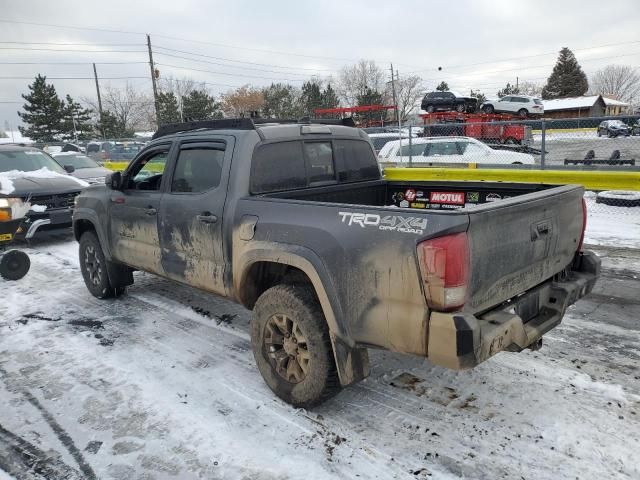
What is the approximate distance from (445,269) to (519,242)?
670 mm

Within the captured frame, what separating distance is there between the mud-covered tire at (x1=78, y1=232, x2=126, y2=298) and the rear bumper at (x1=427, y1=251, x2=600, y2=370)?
424 cm

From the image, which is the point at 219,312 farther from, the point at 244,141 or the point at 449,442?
the point at 449,442

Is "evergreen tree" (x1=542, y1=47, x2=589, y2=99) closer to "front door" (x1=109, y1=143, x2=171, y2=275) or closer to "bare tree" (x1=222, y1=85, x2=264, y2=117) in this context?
"bare tree" (x1=222, y1=85, x2=264, y2=117)

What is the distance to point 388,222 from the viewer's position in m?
2.67

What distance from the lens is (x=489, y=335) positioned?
8.40 feet

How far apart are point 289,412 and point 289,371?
0.27m

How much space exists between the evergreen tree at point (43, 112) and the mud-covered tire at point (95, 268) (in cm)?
5159

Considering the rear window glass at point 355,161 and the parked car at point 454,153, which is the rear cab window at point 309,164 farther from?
the parked car at point 454,153

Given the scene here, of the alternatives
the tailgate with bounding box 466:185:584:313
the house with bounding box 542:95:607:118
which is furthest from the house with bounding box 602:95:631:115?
the tailgate with bounding box 466:185:584:313

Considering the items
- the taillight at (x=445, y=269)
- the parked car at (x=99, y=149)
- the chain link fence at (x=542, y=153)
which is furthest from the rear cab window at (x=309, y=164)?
the parked car at (x=99, y=149)

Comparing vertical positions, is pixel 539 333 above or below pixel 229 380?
above

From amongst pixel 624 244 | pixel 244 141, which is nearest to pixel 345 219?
pixel 244 141

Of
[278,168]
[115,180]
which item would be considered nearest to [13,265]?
[115,180]

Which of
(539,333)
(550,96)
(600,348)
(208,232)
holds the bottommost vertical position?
(600,348)
